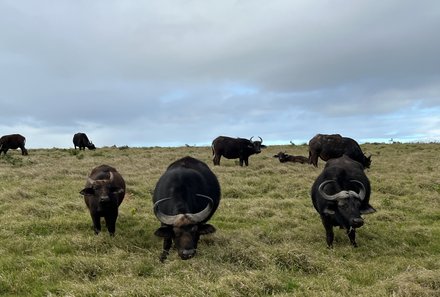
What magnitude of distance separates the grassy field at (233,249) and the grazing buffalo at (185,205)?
0.43m

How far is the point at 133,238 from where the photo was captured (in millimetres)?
9461

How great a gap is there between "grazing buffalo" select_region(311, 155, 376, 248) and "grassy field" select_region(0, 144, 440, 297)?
522 millimetres

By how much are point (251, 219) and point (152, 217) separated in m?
2.53

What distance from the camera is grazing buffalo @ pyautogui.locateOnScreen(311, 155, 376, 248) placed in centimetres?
881

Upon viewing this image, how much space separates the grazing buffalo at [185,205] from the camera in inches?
289

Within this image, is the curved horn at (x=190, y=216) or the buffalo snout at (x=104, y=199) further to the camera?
the buffalo snout at (x=104, y=199)

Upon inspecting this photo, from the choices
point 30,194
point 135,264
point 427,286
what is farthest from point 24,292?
point 30,194

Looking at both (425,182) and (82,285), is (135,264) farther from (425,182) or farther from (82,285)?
(425,182)

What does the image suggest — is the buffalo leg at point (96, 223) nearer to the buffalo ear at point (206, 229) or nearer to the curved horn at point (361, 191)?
the buffalo ear at point (206, 229)

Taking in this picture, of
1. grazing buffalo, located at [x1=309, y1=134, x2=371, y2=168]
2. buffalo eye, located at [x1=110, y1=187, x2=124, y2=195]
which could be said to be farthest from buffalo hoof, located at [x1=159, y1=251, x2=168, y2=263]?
grazing buffalo, located at [x1=309, y1=134, x2=371, y2=168]

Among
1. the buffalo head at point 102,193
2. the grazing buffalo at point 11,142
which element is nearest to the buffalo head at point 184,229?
the buffalo head at point 102,193

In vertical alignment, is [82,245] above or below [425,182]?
below

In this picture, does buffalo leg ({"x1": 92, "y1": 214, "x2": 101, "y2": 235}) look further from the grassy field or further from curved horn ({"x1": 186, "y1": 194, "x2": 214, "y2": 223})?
curved horn ({"x1": 186, "y1": 194, "x2": 214, "y2": 223})

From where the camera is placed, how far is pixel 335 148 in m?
21.4
